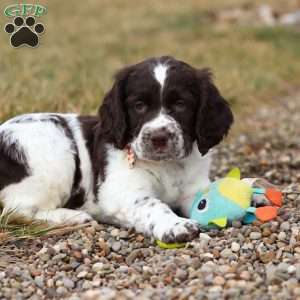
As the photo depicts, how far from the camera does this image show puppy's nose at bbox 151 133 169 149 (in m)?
4.66

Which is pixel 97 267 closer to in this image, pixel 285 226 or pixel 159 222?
pixel 159 222

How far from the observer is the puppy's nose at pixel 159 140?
184 inches

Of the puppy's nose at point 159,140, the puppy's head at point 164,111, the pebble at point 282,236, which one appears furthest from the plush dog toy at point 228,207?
the puppy's nose at point 159,140

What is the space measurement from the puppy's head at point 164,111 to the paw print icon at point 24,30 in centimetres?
136

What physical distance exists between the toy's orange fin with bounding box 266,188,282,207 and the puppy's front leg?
759mm

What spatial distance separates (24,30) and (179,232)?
287cm

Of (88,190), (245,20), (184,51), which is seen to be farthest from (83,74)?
(245,20)

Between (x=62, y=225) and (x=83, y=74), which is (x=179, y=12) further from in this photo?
(x=62, y=225)

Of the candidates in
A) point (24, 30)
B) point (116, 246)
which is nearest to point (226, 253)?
point (116, 246)

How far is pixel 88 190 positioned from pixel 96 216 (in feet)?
0.67

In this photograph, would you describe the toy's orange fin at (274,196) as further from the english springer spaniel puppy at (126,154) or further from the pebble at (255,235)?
the pebble at (255,235)

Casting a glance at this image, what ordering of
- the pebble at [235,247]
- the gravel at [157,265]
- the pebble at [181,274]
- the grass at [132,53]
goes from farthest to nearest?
the grass at [132,53] → the pebble at [235,247] → the pebble at [181,274] → the gravel at [157,265]

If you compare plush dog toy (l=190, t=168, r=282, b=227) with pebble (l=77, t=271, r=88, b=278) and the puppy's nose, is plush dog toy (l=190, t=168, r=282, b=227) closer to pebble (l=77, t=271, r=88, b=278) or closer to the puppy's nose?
the puppy's nose

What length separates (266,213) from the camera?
4805 millimetres
